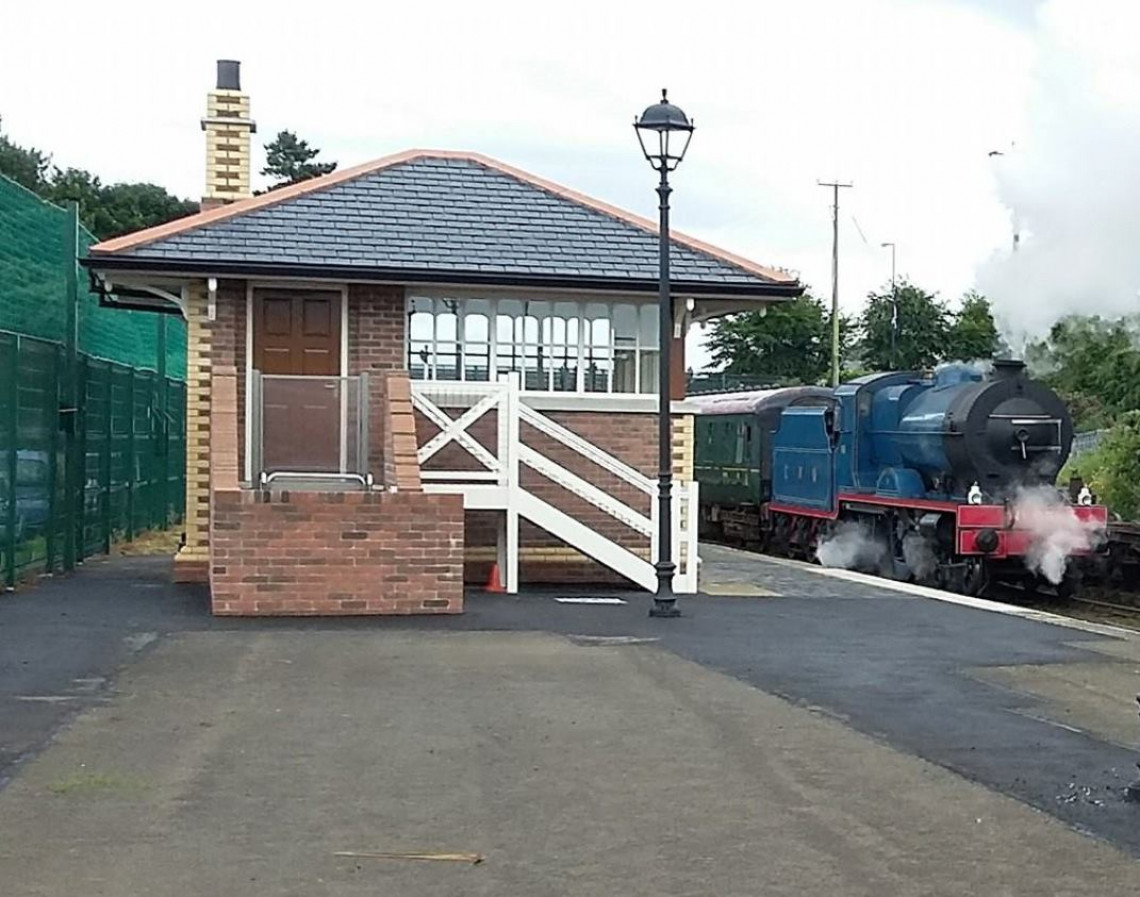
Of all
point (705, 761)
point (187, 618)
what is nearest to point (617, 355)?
point (187, 618)

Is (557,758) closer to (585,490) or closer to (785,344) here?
(585,490)

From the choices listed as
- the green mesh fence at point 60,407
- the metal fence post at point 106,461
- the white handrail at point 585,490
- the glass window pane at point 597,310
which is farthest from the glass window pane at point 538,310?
the metal fence post at point 106,461

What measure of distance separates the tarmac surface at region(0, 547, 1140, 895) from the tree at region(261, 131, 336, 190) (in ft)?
215

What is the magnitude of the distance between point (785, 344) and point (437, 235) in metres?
50.5

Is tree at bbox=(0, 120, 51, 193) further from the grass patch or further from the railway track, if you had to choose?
the grass patch

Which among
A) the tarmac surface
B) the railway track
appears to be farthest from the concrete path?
the railway track

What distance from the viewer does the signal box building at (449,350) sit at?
15977 millimetres

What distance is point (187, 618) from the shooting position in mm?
13430

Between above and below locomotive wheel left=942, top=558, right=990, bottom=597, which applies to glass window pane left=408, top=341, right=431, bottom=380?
above

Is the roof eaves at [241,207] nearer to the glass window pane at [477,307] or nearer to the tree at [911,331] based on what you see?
the glass window pane at [477,307]

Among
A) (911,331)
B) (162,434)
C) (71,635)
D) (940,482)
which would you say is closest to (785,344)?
(911,331)

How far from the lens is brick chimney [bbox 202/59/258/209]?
1939cm

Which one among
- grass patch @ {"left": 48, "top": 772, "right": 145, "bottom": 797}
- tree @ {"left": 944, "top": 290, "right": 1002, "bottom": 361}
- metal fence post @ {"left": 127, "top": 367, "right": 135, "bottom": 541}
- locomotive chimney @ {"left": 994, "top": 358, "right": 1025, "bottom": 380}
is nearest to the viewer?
grass patch @ {"left": 48, "top": 772, "right": 145, "bottom": 797}

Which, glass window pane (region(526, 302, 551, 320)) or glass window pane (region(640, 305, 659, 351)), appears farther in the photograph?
glass window pane (region(640, 305, 659, 351))
